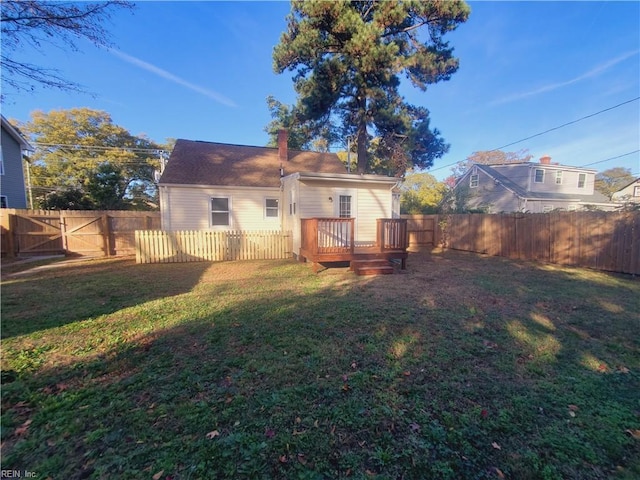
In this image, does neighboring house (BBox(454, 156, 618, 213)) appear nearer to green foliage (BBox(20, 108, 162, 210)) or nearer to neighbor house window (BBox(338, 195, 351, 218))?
neighbor house window (BBox(338, 195, 351, 218))

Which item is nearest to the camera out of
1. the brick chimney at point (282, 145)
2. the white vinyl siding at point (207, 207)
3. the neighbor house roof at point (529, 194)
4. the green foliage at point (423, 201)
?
the white vinyl siding at point (207, 207)

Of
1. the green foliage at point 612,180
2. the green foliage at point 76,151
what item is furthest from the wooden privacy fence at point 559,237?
the green foliage at point 612,180

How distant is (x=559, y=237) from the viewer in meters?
9.61

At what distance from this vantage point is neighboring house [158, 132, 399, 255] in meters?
10.1

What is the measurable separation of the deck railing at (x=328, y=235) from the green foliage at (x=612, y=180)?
47125 mm

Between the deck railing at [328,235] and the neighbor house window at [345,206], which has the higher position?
the neighbor house window at [345,206]

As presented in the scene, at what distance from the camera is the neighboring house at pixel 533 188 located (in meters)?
21.6

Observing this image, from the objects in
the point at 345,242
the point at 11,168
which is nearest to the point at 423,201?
the point at 345,242

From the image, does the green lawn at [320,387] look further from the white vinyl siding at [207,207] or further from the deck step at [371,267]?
the white vinyl siding at [207,207]

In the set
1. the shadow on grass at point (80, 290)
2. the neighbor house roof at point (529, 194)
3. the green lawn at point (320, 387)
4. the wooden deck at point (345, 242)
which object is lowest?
the green lawn at point (320, 387)

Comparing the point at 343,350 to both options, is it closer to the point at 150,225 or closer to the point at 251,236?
the point at 251,236

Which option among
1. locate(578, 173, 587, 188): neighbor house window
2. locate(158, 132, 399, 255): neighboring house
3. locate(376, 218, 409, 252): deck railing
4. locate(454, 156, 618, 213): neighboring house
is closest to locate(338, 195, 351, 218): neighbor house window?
locate(158, 132, 399, 255): neighboring house

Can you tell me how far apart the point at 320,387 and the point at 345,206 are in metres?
8.26

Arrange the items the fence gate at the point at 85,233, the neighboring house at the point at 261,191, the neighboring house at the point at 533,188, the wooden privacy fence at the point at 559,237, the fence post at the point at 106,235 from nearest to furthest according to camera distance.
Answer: the wooden privacy fence at the point at 559,237 < the neighboring house at the point at 261,191 < the fence gate at the point at 85,233 < the fence post at the point at 106,235 < the neighboring house at the point at 533,188
